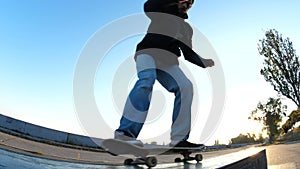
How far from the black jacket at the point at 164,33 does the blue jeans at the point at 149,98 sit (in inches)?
4.1

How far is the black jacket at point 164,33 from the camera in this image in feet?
8.11

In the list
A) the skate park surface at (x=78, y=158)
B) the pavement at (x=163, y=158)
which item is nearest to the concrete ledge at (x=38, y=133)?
the skate park surface at (x=78, y=158)

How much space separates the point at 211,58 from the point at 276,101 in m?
31.3

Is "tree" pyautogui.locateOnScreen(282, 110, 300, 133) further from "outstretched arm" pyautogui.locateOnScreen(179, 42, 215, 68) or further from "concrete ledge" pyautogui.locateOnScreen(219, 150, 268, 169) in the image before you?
"concrete ledge" pyautogui.locateOnScreen(219, 150, 268, 169)

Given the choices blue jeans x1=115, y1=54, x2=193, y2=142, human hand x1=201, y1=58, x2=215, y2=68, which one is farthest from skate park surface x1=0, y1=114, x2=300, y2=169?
human hand x1=201, y1=58, x2=215, y2=68

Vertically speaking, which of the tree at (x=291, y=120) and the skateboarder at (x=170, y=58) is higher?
the tree at (x=291, y=120)

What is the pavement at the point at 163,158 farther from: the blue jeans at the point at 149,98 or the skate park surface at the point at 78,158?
the blue jeans at the point at 149,98

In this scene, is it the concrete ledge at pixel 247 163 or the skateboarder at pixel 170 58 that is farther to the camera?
the skateboarder at pixel 170 58

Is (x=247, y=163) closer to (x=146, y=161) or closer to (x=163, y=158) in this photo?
(x=146, y=161)

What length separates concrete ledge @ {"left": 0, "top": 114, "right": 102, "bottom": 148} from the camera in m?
6.92

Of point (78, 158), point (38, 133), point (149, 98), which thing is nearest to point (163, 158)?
point (149, 98)

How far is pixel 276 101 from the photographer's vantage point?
30.1 meters

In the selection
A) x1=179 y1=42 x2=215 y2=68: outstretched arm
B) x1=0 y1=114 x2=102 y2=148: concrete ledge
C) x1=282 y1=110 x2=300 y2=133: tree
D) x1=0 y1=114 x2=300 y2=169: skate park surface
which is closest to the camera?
x1=0 y1=114 x2=300 y2=169: skate park surface

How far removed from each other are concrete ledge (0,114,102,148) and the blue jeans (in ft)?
15.4
